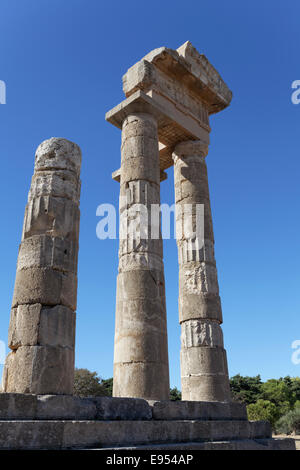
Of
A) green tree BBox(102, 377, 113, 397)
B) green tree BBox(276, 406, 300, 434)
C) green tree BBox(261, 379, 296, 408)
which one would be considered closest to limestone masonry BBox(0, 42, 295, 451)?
green tree BBox(102, 377, 113, 397)

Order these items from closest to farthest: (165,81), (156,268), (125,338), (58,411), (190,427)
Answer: (58,411) < (190,427) < (125,338) < (156,268) < (165,81)

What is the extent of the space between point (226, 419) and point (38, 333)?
4827 mm

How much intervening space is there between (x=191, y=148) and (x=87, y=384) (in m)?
25.8

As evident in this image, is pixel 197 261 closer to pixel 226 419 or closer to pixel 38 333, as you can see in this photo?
pixel 226 419

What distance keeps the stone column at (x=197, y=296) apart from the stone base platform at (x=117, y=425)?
3087mm

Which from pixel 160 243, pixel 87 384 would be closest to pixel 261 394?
pixel 87 384

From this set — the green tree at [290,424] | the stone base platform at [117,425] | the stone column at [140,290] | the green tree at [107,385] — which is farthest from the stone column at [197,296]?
the green tree at [290,424]

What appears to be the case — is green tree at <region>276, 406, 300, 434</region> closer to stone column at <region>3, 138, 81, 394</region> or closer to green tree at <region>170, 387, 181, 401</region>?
green tree at <region>170, 387, 181, 401</region>

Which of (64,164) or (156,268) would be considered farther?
(156,268)

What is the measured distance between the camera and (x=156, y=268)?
37.0ft

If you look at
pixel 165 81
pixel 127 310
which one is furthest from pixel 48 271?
pixel 165 81

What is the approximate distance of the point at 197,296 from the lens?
13.2 meters

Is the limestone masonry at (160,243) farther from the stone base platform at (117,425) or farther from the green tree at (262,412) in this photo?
the green tree at (262,412)

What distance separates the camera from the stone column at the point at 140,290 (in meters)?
9.97
